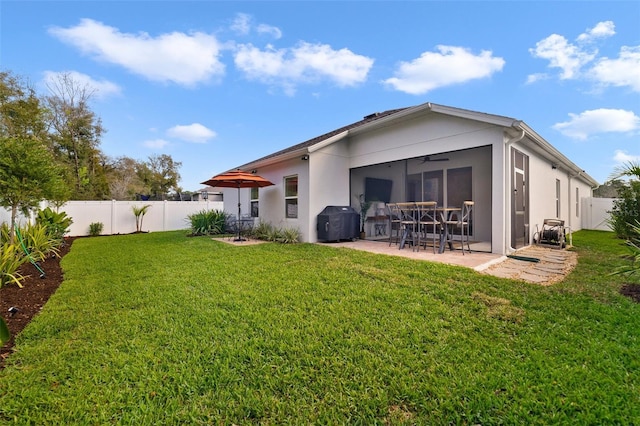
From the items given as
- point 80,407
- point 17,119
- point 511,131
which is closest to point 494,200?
point 511,131

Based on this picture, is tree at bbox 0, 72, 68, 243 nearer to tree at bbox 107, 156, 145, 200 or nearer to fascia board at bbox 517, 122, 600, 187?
fascia board at bbox 517, 122, 600, 187

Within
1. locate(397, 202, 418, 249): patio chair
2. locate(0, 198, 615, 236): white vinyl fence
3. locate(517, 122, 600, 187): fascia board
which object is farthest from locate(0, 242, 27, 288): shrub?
locate(0, 198, 615, 236): white vinyl fence

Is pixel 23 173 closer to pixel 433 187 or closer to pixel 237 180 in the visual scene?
pixel 237 180

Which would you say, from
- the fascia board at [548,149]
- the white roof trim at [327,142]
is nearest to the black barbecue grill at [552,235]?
the fascia board at [548,149]

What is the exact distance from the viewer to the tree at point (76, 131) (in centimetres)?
1898

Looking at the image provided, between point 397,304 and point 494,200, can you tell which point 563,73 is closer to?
point 494,200

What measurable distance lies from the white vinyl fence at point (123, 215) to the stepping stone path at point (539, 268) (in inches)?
612

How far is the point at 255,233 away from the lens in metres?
10.4

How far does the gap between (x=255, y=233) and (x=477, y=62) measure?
1010 centimetres

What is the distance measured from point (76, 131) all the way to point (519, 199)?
27.1m

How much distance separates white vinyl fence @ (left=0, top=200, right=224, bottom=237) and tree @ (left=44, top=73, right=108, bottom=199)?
6256 millimetres

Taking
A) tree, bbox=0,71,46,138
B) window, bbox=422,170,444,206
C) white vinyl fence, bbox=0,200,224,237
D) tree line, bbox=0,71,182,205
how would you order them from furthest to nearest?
tree line, bbox=0,71,182,205 → tree, bbox=0,71,46,138 → white vinyl fence, bbox=0,200,224,237 → window, bbox=422,170,444,206

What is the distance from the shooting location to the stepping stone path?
451 cm

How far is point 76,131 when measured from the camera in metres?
20.3
